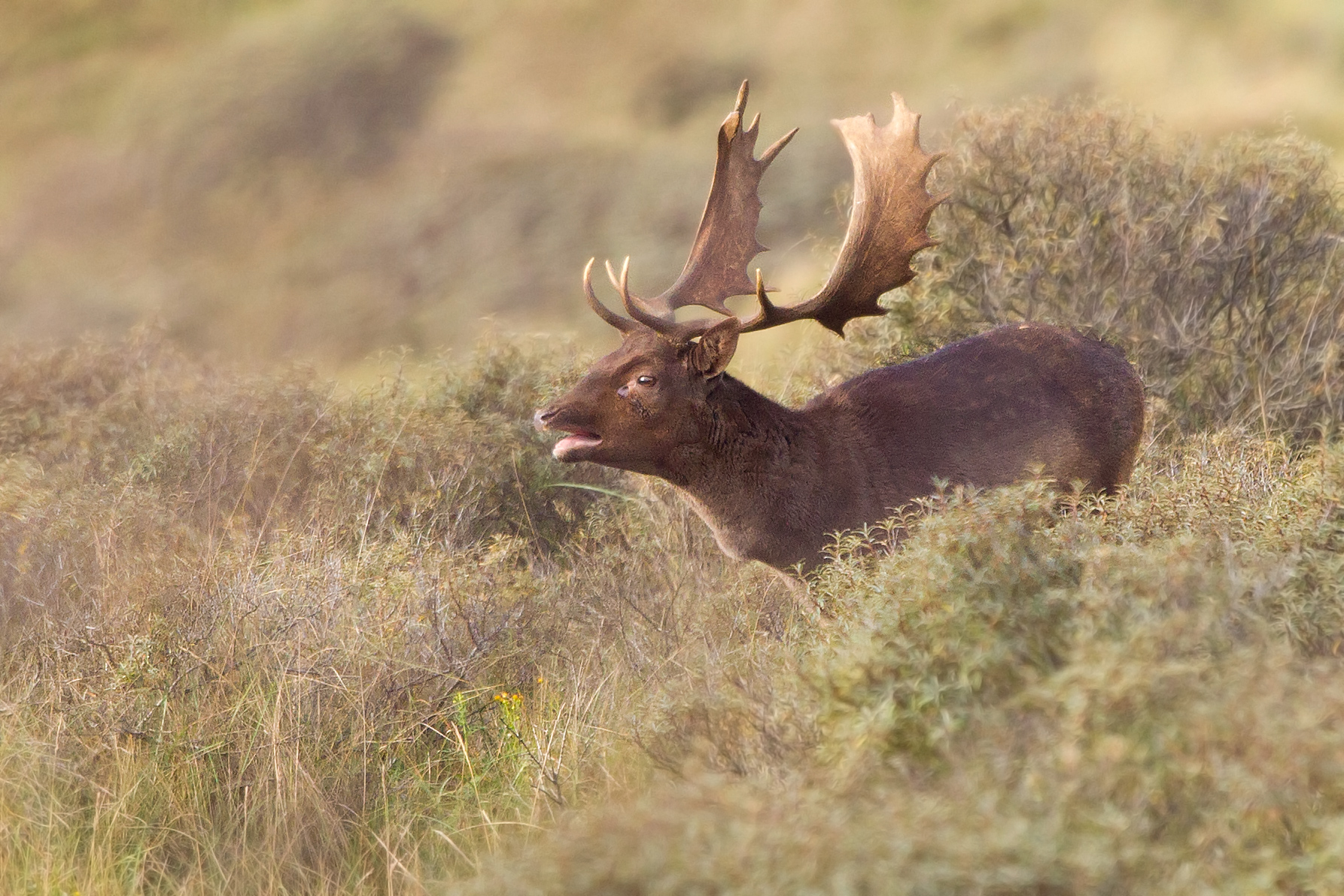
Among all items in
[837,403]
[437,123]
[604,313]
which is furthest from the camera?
[437,123]

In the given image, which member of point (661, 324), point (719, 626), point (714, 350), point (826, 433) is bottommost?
point (719, 626)

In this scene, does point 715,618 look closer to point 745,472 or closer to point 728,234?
point 745,472

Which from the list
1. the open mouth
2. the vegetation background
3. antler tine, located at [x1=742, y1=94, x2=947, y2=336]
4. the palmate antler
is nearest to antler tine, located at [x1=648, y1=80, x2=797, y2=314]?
the palmate antler

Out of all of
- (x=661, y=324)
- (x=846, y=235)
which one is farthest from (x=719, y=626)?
(x=846, y=235)

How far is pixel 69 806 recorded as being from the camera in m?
4.24

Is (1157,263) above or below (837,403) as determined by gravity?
above

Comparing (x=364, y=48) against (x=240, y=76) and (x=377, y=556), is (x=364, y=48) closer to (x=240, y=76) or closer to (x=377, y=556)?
(x=240, y=76)

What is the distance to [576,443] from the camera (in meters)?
5.49

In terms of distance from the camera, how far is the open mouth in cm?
546

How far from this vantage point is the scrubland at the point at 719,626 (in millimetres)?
2715

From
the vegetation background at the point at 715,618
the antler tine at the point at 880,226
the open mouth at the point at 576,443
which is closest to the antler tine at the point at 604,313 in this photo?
the open mouth at the point at 576,443

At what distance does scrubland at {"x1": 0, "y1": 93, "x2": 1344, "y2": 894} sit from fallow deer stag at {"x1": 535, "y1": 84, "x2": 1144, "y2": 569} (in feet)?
0.95

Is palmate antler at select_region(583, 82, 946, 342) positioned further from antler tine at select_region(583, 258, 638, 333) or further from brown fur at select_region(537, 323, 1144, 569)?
brown fur at select_region(537, 323, 1144, 569)

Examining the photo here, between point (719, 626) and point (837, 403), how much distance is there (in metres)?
1.11
